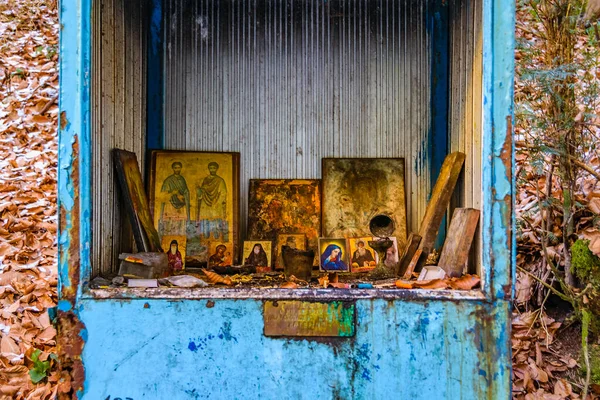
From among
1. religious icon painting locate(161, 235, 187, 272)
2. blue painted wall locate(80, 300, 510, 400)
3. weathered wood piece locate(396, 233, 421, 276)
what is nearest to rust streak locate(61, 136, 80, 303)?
blue painted wall locate(80, 300, 510, 400)

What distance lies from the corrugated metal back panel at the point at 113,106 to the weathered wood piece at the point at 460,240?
7.08 feet

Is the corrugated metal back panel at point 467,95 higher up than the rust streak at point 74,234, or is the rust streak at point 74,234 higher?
the corrugated metal back panel at point 467,95

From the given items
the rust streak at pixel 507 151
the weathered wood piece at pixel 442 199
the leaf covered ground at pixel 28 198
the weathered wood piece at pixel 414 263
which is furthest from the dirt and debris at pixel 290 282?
the leaf covered ground at pixel 28 198

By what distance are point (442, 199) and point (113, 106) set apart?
2.35 meters

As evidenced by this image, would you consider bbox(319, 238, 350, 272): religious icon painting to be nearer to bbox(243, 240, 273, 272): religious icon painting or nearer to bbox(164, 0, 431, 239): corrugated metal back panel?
bbox(243, 240, 273, 272): religious icon painting

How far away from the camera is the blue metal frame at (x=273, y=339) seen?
2771 millimetres

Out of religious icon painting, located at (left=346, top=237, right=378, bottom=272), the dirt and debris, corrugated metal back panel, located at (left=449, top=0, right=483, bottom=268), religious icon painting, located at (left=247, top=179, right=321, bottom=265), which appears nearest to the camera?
the dirt and debris

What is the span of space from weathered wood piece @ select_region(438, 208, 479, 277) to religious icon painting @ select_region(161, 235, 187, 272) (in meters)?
2.04

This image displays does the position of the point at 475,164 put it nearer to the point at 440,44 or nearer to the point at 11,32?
the point at 440,44

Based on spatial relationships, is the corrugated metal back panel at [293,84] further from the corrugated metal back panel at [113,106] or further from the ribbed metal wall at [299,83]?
the corrugated metal back panel at [113,106]

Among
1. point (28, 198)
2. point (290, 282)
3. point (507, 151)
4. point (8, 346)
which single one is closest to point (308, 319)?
point (290, 282)

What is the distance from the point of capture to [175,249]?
→ 13.9 feet

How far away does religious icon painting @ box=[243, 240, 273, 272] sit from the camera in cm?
423

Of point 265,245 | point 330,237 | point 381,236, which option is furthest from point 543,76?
point 265,245
